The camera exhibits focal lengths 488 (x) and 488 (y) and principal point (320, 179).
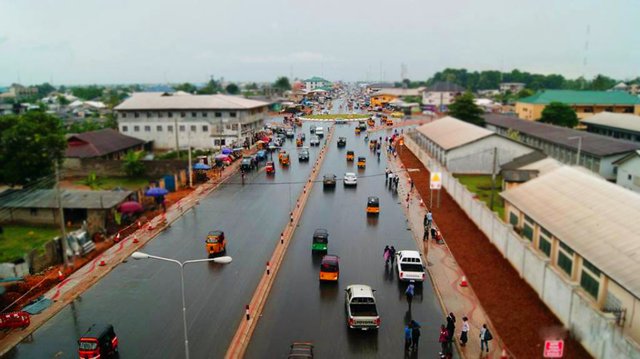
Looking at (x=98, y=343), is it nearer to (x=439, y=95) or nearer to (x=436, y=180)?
(x=436, y=180)

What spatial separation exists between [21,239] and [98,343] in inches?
811

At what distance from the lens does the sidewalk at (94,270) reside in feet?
70.8

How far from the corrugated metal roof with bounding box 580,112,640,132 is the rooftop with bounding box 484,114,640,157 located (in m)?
10.6

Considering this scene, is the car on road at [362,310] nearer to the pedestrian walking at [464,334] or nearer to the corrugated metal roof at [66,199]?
the pedestrian walking at [464,334]

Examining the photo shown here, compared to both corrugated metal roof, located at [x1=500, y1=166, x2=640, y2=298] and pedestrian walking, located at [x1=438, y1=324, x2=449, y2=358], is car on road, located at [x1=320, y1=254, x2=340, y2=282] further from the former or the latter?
corrugated metal roof, located at [x1=500, y1=166, x2=640, y2=298]

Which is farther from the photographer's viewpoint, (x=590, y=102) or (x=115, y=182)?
(x=590, y=102)

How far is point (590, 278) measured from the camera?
867 inches

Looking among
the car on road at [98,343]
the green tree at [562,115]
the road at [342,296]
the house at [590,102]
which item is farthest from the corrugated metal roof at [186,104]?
the house at [590,102]

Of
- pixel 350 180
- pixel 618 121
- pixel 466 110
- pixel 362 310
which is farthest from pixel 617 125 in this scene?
pixel 362 310

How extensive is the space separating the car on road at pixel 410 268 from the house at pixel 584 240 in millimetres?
5540

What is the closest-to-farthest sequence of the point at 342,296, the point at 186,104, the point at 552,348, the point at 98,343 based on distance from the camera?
1. the point at 552,348
2. the point at 98,343
3. the point at 342,296
4. the point at 186,104

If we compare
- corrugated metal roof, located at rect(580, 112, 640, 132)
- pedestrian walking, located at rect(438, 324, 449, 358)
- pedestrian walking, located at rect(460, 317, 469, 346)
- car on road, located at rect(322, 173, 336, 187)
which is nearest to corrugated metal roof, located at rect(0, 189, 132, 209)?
car on road, located at rect(322, 173, 336, 187)

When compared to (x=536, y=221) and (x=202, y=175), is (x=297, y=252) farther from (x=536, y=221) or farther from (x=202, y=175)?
(x=202, y=175)

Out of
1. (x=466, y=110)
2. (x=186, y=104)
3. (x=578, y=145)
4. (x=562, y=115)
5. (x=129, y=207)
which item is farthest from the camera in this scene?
(x=562, y=115)
